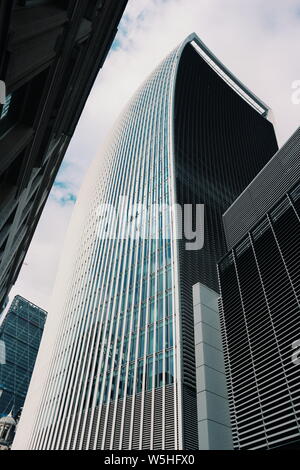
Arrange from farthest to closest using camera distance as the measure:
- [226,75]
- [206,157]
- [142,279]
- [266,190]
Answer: [226,75]
[206,157]
[142,279]
[266,190]

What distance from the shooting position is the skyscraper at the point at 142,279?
33000 millimetres

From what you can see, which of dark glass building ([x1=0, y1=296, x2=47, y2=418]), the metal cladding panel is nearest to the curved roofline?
the metal cladding panel

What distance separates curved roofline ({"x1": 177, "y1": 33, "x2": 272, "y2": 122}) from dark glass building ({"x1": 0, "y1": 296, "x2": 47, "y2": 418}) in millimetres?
149153

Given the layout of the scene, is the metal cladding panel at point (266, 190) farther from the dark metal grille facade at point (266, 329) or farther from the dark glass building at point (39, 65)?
the dark glass building at point (39, 65)

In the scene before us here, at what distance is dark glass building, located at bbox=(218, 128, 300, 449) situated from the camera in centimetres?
1650

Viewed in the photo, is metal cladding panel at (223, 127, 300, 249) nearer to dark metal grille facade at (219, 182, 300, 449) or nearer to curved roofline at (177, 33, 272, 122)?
dark metal grille facade at (219, 182, 300, 449)

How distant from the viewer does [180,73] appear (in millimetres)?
90438

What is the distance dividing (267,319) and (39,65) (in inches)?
676

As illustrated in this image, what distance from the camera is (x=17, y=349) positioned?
174 metres

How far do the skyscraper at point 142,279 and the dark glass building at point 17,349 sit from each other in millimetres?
108505

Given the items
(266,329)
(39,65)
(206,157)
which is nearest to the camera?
(39,65)

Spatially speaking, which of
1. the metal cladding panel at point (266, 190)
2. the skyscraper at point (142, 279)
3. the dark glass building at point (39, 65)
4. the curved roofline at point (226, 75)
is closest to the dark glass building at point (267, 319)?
the metal cladding panel at point (266, 190)

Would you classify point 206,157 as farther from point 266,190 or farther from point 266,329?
point 266,329

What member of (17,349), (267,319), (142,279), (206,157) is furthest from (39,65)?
(17,349)
